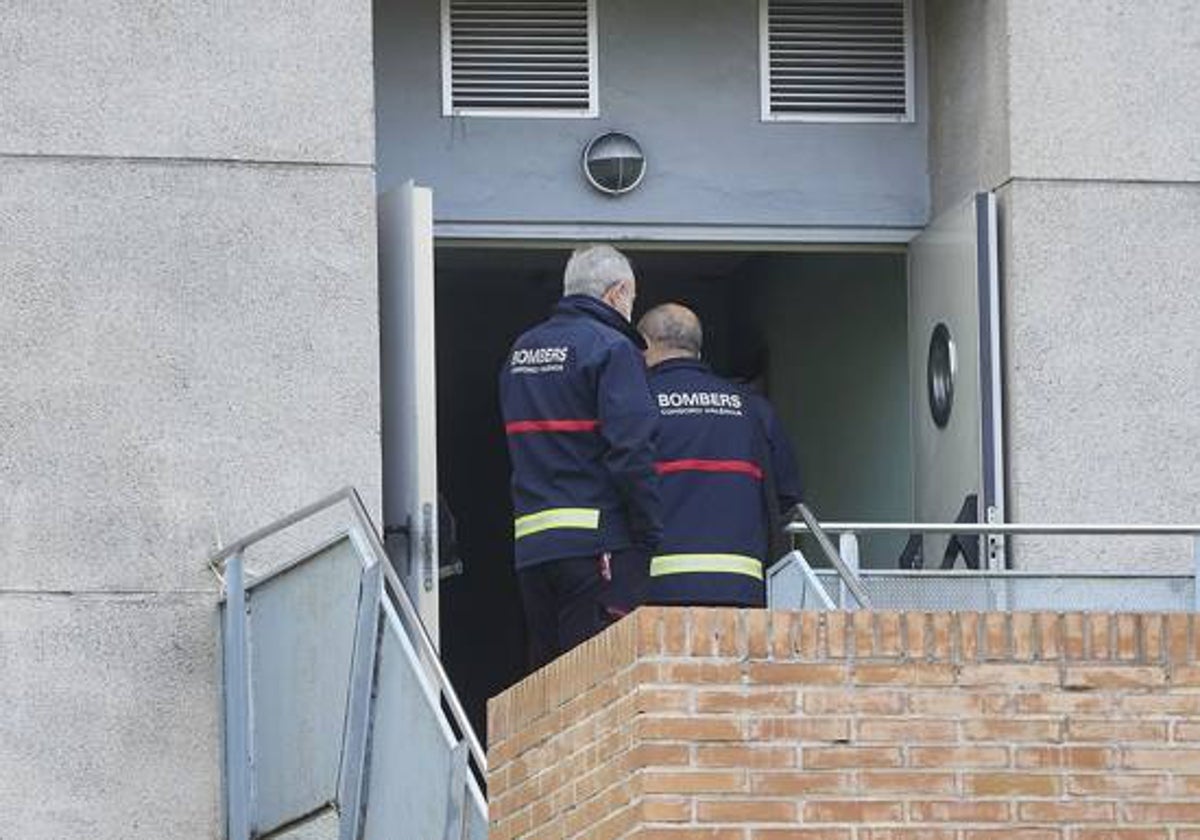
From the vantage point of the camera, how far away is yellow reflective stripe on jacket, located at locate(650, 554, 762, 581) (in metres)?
13.2

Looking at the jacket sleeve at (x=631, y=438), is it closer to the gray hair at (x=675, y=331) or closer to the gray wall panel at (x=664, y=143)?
the gray hair at (x=675, y=331)

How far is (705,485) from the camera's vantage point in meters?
13.2

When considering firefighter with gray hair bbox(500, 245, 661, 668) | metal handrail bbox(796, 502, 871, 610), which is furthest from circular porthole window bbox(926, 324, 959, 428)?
firefighter with gray hair bbox(500, 245, 661, 668)

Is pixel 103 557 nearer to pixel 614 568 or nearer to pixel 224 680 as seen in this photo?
pixel 224 680

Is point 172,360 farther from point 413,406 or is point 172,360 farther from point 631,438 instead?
point 631,438

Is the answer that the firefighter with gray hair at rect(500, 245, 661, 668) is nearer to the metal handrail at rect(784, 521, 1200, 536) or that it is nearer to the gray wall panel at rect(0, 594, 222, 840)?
the metal handrail at rect(784, 521, 1200, 536)

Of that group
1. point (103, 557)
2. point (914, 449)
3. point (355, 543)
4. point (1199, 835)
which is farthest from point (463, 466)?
point (1199, 835)

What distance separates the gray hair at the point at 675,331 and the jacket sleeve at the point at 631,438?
2.82 ft

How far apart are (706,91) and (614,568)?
12.8 ft

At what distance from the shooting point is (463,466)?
21.0 metres

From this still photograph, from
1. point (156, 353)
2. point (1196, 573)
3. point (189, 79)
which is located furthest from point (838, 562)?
point (189, 79)

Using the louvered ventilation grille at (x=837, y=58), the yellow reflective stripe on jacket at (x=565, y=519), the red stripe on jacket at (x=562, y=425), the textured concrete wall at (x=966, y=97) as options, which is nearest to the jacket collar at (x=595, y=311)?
the red stripe on jacket at (x=562, y=425)

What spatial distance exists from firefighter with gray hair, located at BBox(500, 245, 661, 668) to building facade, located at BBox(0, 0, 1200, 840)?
2004 millimetres

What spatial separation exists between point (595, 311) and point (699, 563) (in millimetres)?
1004
